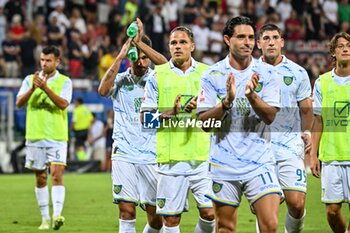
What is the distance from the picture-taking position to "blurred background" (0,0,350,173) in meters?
25.4

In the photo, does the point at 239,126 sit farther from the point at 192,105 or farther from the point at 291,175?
the point at 291,175

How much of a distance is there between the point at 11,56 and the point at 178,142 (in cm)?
1723

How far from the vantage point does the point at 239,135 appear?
795cm

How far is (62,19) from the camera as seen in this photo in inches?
1077

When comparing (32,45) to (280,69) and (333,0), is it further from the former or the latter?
(280,69)

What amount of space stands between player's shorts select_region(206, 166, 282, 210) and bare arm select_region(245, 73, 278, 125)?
521 millimetres

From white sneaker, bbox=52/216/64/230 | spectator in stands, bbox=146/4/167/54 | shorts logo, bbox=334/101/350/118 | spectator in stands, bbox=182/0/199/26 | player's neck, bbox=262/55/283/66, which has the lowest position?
white sneaker, bbox=52/216/64/230

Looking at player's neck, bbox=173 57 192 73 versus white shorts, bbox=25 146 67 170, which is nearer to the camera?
player's neck, bbox=173 57 192 73

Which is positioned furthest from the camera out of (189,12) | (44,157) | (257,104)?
(189,12)

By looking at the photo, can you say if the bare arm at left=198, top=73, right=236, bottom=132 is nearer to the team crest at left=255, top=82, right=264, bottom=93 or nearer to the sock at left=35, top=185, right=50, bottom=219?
the team crest at left=255, top=82, right=264, bottom=93

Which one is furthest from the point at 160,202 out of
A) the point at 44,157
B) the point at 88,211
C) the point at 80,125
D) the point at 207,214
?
the point at 80,125

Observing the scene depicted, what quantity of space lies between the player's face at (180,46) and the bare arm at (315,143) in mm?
1724

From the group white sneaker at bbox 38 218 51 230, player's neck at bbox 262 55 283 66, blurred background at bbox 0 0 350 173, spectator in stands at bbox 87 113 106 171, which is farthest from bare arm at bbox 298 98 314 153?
spectator in stands at bbox 87 113 106 171

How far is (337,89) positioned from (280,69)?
3.34 ft
